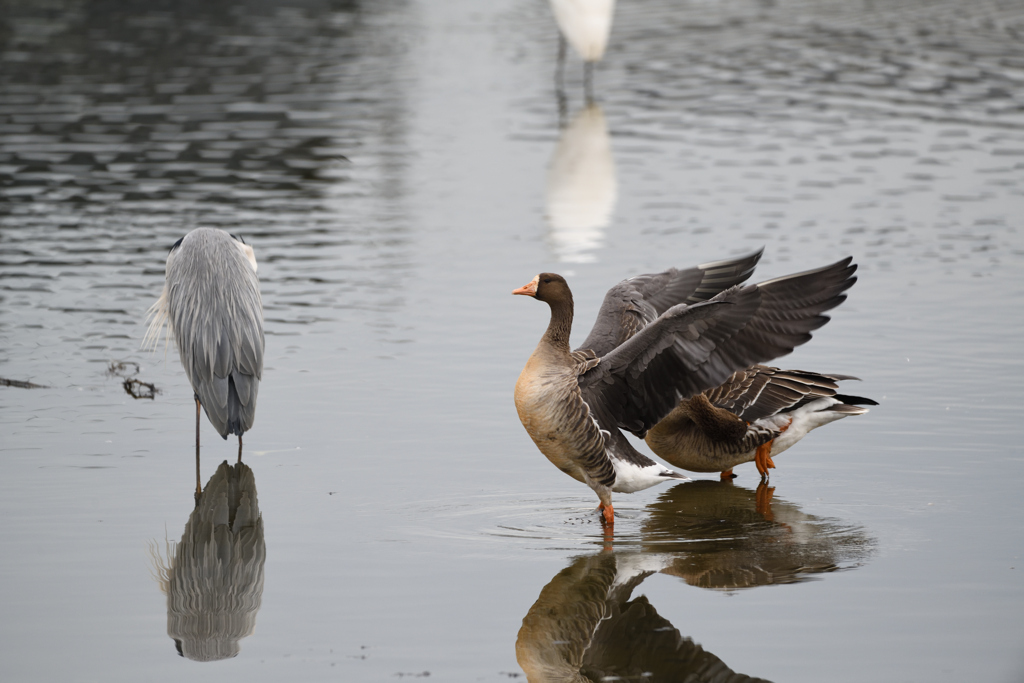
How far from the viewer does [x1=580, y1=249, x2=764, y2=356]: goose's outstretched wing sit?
835 cm

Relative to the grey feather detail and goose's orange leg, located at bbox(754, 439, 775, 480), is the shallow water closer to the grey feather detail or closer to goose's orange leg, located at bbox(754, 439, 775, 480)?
goose's orange leg, located at bbox(754, 439, 775, 480)

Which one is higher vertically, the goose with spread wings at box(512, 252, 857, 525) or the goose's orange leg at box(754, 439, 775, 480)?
the goose with spread wings at box(512, 252, 857, 525)

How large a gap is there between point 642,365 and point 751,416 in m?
1.23

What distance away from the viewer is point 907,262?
13.2 meters

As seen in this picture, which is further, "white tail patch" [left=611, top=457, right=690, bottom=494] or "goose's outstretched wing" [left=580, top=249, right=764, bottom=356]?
"goose's outstretched wing" [left=580, top=249, right=764, bottom=356]

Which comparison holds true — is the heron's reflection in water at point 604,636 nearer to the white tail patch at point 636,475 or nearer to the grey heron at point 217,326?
the white tail patch at point 636,475

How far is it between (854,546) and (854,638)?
1263 mm

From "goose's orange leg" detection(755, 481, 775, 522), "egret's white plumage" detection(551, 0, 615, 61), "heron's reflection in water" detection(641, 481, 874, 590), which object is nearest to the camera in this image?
"heron's reflection in water" detection(641, 481, 874, 590)

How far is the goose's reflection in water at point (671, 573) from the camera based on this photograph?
5.89 metres

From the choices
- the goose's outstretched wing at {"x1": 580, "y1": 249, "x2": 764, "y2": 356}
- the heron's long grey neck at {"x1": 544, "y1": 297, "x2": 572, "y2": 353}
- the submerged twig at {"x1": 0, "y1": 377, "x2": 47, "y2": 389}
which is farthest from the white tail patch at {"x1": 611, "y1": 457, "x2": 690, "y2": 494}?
the submerged twig at {"x1": 0, "y1": 377, "x2": 47, "y2": 389}

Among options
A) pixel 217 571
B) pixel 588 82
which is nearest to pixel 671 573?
pixel 217 571

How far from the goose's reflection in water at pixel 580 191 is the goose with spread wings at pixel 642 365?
5859mm

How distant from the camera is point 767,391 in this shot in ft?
27.5

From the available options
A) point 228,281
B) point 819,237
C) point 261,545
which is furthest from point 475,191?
point 261,545
